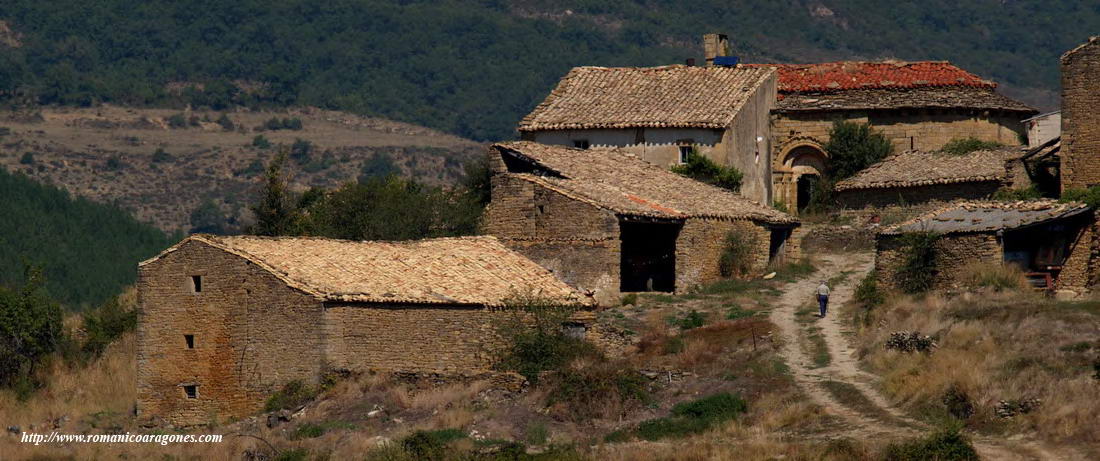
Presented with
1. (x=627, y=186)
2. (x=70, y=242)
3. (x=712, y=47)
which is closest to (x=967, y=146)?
(x=712, y=47)

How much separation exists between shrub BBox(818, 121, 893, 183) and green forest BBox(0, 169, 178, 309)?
28670 mm

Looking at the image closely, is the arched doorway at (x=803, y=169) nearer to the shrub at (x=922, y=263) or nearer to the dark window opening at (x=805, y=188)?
the dark window opening at (x=805, y=188)

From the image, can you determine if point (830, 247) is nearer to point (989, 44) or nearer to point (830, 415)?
point (830, 415)

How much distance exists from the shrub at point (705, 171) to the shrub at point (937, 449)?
22002mm

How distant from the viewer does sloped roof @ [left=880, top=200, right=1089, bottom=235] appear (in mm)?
40125

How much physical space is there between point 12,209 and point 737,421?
58060mm

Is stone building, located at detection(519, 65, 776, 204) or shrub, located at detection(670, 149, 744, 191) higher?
stone building, located at detection(519, 65, 776, 204)

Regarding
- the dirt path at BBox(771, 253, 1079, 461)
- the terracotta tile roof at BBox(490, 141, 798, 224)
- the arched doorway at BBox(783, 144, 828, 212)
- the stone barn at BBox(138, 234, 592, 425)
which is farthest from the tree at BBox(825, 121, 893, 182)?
the stone barn at BBox(138, 234, 592, 425)

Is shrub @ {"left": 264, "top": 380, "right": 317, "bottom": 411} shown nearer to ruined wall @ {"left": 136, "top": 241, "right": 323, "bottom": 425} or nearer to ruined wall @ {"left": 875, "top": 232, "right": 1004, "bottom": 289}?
ruined wall @ {"left": 136, "top": 241, "right": 323, "bottom": 425}

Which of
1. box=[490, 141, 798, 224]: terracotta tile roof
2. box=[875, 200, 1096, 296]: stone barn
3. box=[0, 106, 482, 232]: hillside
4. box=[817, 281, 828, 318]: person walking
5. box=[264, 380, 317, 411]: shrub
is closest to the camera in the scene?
box=[264, 380, 317, 411]: shrub

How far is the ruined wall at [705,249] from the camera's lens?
148ft

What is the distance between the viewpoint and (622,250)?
47.0m

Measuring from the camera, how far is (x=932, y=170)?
2087 inches

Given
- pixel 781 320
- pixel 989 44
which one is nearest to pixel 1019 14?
pixel 989 44
